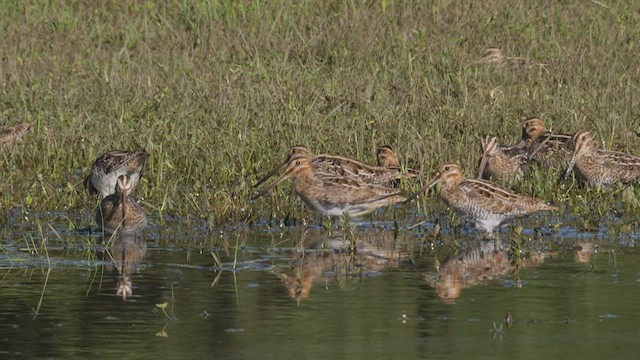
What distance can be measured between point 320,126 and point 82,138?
96.8 inches

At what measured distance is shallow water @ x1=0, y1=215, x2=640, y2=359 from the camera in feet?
28.1

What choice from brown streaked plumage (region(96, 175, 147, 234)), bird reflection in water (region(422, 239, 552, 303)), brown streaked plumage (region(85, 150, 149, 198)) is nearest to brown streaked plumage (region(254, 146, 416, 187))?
brown streaked plumage (region(85, 150, 149, 198))

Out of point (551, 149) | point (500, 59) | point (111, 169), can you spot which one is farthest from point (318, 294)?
point (500, 59)

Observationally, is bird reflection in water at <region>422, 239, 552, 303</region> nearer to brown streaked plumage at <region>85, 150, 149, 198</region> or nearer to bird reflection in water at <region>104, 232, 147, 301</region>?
bird reflection in water at <region>104, 232, 147, 301</region>

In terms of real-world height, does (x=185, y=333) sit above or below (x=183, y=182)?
below

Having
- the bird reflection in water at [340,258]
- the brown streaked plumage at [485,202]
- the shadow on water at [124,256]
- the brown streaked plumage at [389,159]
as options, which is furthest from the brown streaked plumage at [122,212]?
the brown streaked plumage at [389,159]

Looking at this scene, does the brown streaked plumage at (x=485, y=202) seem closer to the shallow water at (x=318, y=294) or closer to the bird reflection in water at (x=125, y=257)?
the shallow water at (x=318, y=294)

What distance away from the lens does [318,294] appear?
10.0m

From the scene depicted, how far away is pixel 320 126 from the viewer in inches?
651

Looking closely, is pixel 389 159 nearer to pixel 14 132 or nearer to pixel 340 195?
pixel 340 195

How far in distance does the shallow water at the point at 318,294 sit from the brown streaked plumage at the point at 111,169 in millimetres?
1201

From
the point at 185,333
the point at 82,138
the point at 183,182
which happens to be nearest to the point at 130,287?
the point at 185,333

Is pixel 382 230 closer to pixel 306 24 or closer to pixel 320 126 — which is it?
pixel 320 126

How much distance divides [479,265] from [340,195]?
258 cm
